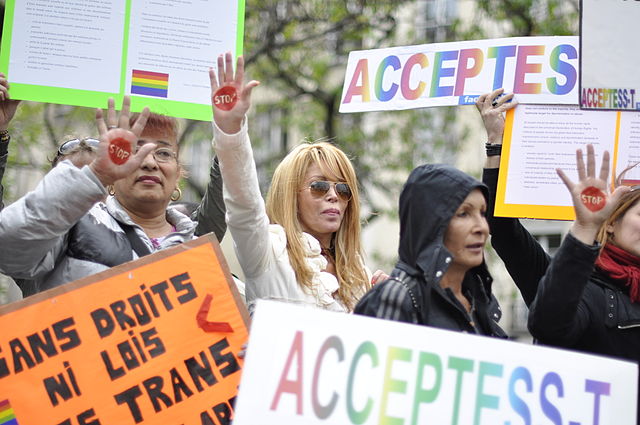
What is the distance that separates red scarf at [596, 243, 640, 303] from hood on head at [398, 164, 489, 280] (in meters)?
0.75

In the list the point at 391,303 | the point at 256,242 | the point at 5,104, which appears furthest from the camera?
the point at 5,104

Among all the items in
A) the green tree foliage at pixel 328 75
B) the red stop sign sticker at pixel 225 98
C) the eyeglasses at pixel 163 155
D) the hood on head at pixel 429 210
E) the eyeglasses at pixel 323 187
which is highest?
the green tree foliage at pixel 328 75

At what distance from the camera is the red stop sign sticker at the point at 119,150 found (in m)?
3.38

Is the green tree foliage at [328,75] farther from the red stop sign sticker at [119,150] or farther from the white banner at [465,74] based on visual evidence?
the red stop sign sticker at [119,150]

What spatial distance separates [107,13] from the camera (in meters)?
4.16

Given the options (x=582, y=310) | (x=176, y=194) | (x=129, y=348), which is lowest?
(x=129, y=348)

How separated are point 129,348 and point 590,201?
5.46ft

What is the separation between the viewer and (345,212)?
4.26 meters

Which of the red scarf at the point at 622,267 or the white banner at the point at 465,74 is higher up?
the white banner at the point at 465,74

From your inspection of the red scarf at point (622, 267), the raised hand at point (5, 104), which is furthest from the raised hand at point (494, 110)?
the raised hand at point (5, 104)

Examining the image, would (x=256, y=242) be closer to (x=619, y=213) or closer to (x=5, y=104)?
(x=5, y=104)

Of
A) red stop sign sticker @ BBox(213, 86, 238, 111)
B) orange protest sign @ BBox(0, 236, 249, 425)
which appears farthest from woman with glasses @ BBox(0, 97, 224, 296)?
red stop sign sticker @ BBox(213, 86, 238, 111)

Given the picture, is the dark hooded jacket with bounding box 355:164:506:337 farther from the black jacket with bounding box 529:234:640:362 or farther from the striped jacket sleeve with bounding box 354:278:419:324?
the black jacket with bounding box 529:234:640:362

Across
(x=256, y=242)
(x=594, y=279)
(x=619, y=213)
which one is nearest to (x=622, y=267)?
(x=594, y=279)
